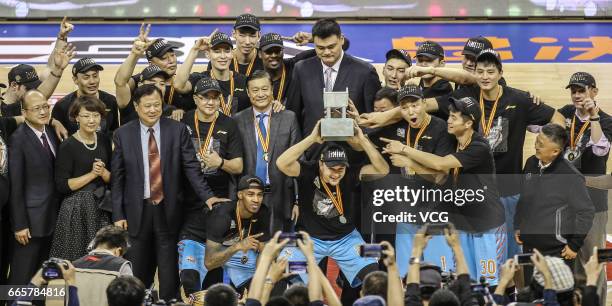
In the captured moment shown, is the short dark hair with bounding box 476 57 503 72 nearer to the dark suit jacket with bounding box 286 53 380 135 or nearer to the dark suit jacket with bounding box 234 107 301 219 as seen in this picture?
the dark suit jacket with bounding box 286 53 380 135

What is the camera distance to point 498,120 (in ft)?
30.2

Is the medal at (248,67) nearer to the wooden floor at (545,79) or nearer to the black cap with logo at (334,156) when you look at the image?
the black cap with logo at (334,156)

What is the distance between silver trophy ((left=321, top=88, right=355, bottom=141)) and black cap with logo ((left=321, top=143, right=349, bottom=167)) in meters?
0.30

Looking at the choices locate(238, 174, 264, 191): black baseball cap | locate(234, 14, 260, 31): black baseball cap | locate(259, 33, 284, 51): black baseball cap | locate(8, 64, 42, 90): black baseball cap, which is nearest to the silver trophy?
locate(238, 174, 264, 191): black baseball cap

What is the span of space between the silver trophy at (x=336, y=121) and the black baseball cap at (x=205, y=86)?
3.54 feet

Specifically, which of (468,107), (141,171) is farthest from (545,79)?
(141,171)

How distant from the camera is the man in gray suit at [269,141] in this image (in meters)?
9.10

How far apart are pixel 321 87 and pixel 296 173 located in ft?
2.96

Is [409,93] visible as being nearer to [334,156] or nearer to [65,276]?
[334,156]

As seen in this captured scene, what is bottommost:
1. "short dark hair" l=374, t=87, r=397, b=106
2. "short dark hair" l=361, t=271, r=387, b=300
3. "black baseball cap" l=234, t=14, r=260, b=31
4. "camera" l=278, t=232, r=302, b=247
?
"short dark hair" l=361, t=271, r=387, b=300

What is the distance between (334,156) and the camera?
348 inches

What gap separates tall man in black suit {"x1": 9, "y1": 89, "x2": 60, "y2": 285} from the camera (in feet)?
29.9

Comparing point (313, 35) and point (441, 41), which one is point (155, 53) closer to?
point (313, 35)

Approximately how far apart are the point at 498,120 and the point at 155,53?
10.3 feet
